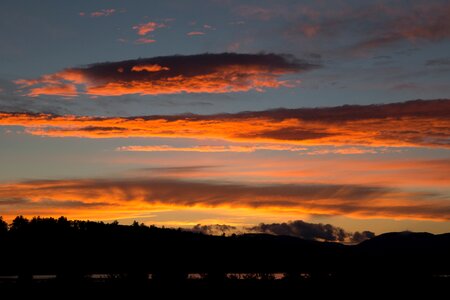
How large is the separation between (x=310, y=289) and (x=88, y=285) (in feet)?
60.8

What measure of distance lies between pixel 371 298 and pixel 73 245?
5817 inches

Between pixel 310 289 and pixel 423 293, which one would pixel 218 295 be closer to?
pixel 310 289

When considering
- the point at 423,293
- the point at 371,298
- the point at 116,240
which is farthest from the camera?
the point at 116,240

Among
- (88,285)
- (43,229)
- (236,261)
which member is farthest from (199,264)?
(88,285)

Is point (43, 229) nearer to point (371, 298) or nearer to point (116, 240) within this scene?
point (116, 240)

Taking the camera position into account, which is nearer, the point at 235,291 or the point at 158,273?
the point at 235,291

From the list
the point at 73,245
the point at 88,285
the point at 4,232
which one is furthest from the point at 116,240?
the point at 88,285

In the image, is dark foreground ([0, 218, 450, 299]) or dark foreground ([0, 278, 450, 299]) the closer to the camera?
dark foreground ([0, 278, 450, 299])

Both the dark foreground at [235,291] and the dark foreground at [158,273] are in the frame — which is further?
the dark foreground at [158,273]

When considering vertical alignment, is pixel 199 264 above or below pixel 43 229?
below

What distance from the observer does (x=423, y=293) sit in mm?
50719

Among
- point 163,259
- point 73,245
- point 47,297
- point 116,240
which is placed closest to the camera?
point 47,297

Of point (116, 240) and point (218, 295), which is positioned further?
point (116, 240)

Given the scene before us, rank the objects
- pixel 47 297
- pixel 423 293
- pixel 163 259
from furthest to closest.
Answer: pixel 163 259, pixel 423 293, pixel 47 297
